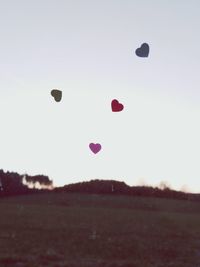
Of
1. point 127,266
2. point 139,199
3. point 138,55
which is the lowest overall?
point 127,266

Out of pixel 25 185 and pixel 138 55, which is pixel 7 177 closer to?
pixel 25 185

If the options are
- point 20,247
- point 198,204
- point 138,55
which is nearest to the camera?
point 138,55

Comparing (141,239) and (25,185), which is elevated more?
(25,185)

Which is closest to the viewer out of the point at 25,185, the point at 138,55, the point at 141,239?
the point at 138,55

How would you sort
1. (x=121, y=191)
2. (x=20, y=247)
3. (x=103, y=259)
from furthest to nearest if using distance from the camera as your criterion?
1. (x=121, y=191)
2. (x=20, y=247)
3. (x=103, y=259)

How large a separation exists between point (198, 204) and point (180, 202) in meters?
2.92

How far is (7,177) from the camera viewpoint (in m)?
101

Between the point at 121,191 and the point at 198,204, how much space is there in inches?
586

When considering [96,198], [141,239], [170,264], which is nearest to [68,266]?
[170,264]

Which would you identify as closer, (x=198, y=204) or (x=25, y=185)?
(x=198, y=204)

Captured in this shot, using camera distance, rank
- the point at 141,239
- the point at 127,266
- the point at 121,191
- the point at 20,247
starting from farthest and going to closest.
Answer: the point at 121,191, the point at 141,239, the point at 20,247, the point at 127,266

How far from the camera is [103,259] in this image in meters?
16.5

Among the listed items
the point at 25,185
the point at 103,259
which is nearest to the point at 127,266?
the point at 103,259

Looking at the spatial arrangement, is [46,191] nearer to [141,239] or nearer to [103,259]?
[141,239]
